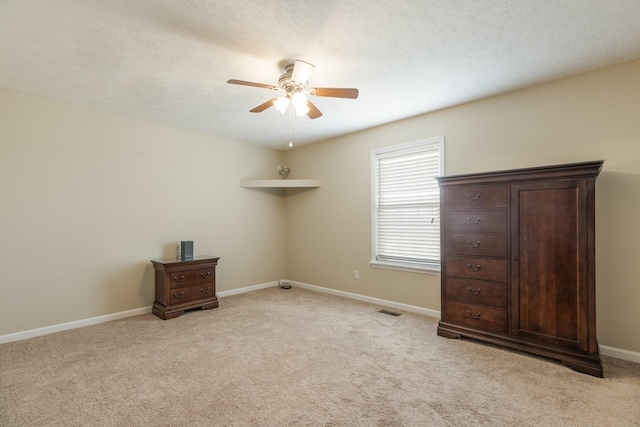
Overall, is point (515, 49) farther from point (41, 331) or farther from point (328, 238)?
point (41, 331)

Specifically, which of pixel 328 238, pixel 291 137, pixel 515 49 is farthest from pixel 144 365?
pixel 515 49

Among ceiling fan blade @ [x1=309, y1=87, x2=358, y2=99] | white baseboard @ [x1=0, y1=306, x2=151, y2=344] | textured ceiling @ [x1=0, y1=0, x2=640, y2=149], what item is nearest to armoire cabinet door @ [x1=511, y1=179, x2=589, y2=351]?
textured ceiling @ [x1=0, y1=0, x2=640, y2=149]

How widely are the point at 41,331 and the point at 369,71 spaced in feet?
13.9

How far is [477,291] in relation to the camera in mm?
2881

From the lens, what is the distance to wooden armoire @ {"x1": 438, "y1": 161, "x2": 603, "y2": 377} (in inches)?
92.8

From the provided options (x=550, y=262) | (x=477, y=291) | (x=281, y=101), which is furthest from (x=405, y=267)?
(x=281, y=101)

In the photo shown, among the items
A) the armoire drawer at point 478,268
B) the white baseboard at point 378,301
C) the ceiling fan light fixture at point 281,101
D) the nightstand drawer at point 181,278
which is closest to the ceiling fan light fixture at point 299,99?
the ceiling fan light fixture at point 281,101

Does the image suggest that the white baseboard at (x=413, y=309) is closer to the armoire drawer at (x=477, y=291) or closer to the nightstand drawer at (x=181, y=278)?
the armoire drawer at (x=477, y=291)

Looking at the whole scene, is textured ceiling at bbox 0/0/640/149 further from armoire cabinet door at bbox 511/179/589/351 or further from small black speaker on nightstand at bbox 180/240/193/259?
small black speaker on nightstand at bbox 180/240/193/259

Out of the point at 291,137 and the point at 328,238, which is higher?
the point at 291,137

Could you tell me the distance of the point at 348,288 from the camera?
184 inches

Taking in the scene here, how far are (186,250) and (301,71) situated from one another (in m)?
2.86

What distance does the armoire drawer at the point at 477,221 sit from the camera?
277 centimetres

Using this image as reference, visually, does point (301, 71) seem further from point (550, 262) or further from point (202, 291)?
point (202, 291)
